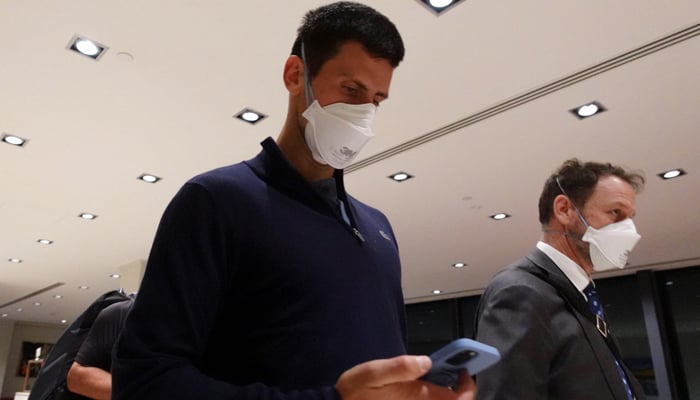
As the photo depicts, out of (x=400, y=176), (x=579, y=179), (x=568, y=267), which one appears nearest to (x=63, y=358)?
(x=568, y=267)

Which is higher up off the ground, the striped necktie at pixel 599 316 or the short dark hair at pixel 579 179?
the short dark hair at pixel 579 179

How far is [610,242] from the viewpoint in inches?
75.0

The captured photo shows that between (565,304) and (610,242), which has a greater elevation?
(610,242)

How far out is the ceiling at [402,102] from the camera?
10.1 feet

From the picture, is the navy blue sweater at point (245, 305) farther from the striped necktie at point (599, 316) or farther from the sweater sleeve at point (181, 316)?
the striped necktie at point (599, 316)

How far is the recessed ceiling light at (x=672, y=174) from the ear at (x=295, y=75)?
17.5 feet

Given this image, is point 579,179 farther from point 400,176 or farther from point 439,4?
point 400,176

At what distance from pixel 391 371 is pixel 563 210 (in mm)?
1583

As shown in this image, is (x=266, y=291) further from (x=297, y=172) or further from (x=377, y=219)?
(x=377, y=219)

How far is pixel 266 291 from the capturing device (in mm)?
725

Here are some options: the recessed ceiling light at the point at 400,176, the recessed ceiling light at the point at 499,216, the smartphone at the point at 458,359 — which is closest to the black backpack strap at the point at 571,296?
the smartphone at the point at 458,359

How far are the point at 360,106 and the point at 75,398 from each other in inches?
53.2

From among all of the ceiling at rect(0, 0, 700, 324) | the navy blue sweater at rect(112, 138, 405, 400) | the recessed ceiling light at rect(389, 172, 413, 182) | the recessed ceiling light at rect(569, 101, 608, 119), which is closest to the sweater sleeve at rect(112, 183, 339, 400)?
the navy blue sweater at rect(112, 138, 405, 400)

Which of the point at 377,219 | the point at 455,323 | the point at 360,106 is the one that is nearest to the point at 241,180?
the point at 360,106
